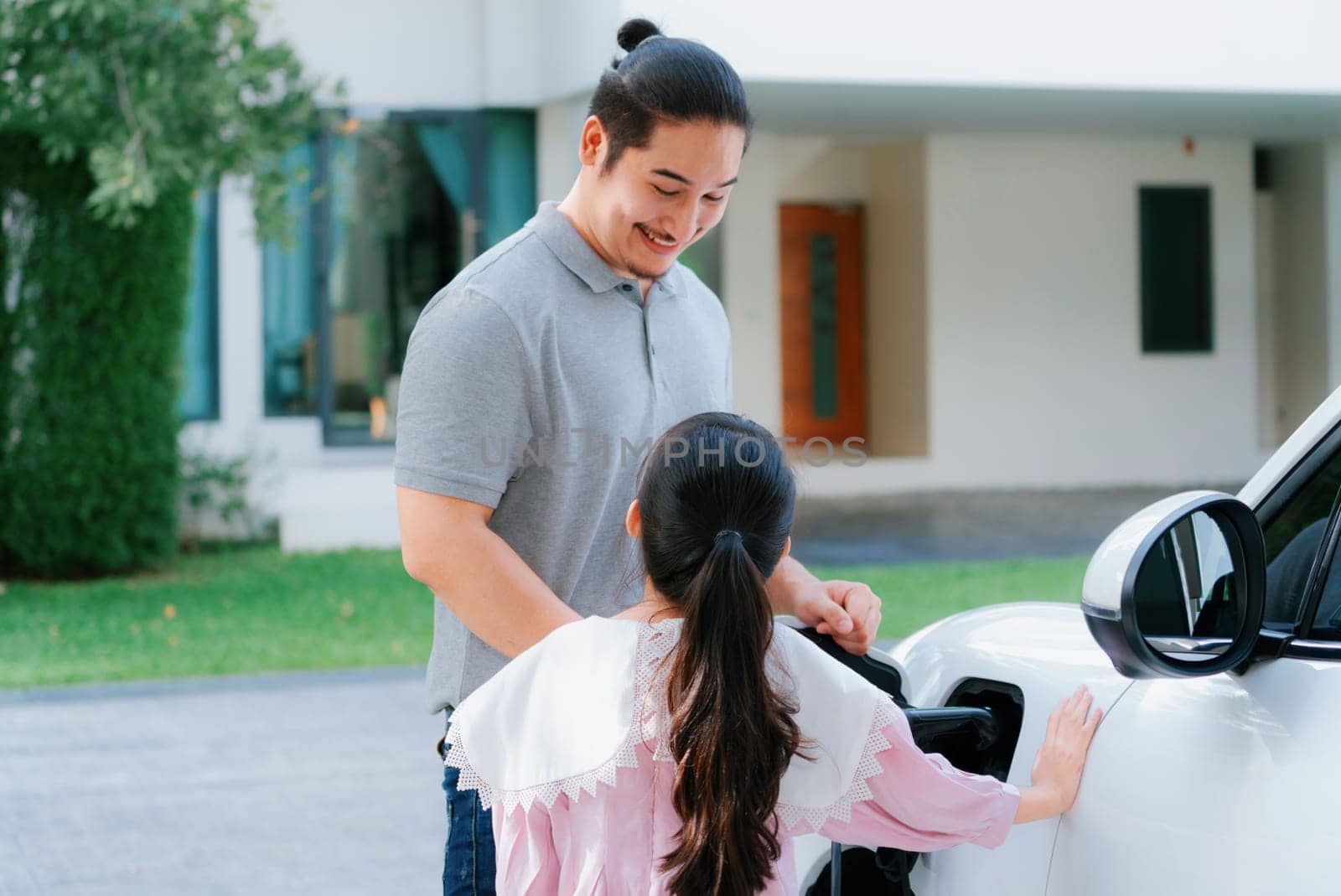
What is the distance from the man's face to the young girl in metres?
0.33

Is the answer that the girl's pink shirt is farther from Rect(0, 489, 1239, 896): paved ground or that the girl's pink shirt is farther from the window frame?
the window frame

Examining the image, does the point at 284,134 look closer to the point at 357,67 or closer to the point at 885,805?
the point at 357,67

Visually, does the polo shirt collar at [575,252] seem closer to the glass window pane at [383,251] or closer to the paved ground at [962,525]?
the paved ground at [962,525]

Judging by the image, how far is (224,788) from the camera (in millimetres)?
5988

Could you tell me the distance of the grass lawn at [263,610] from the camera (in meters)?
8.14

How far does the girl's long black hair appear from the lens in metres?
1.87

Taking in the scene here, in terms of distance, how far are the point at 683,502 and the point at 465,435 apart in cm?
34

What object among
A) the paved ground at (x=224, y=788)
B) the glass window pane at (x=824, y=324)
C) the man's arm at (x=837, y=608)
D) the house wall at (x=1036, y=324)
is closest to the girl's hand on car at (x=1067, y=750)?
the man's arm at (x=837, y=608)

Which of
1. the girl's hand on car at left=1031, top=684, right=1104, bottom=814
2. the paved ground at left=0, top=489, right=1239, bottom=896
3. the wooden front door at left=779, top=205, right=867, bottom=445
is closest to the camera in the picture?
the girl's hand on car at left=1031, top=684, right=1104, bottom=814

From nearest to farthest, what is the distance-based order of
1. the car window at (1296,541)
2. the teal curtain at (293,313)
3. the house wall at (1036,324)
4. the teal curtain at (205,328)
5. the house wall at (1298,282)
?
1. the car window at (1296,541)
2. the teal curtain at (205,328)
3. the teal curtain at (293,313)
4. the house wall at (1036,324)
5. the house wall at (1298,282)

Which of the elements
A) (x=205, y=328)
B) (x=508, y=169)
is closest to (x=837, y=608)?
(x=205, y=328)

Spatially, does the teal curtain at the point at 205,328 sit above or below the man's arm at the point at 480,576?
above

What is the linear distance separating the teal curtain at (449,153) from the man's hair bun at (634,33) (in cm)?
1109

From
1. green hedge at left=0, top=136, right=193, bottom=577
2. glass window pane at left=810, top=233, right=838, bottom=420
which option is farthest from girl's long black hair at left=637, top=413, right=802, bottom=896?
glass window pane at left=810, top=233, right=838, bottom=420
